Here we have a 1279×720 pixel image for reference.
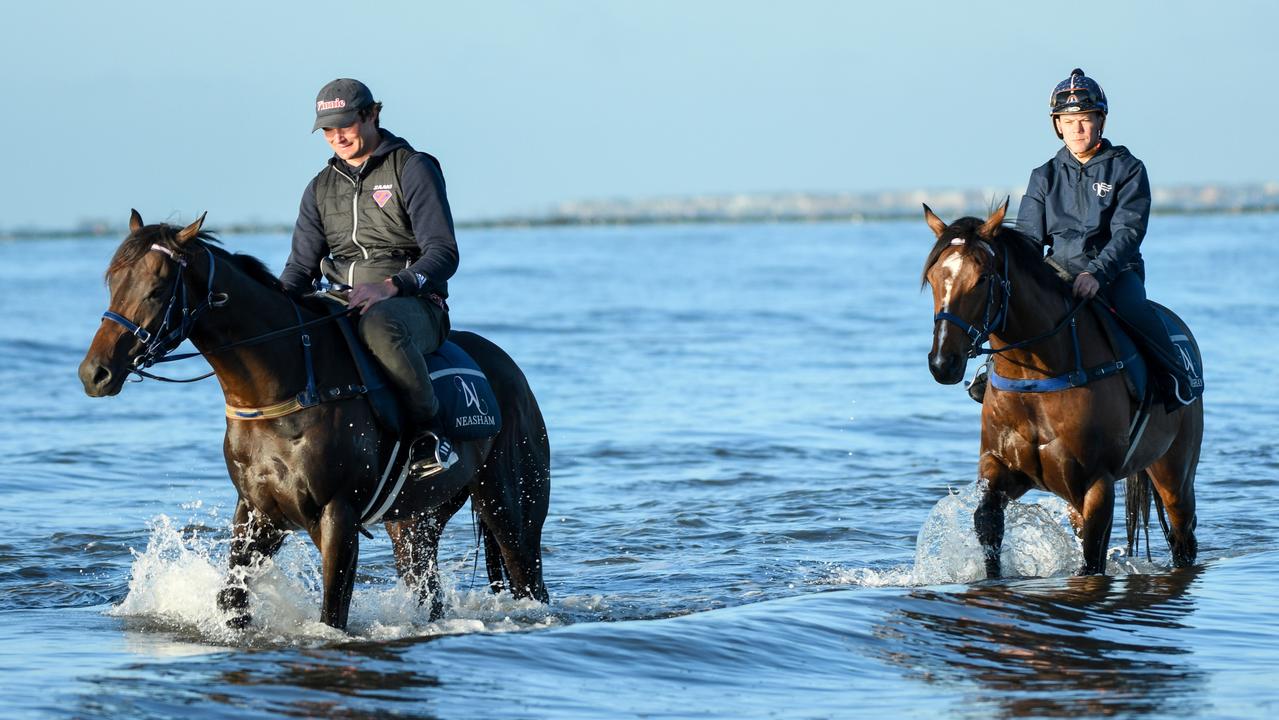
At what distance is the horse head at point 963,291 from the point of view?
7.70 m

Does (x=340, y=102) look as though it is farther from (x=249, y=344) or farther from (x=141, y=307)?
(x=141, y=307)

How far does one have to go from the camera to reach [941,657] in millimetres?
7461

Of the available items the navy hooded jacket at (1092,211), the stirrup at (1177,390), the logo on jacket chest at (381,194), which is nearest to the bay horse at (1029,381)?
the stirrup at (1177,390)

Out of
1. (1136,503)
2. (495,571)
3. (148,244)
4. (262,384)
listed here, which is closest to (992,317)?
(1136,503)

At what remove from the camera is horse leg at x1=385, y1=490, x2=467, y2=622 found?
838 cm

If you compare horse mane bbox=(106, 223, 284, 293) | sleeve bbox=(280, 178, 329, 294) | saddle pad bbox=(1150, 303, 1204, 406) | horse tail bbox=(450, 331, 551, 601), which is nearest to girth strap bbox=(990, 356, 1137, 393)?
saddle pad bbox=(1150, 303, 1204, 406)

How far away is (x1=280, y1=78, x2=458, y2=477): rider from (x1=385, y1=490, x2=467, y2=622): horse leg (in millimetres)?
837

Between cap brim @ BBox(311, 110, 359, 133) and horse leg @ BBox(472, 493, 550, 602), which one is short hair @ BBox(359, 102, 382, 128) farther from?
horse leg @ BBox(472, 493, 550, 602)

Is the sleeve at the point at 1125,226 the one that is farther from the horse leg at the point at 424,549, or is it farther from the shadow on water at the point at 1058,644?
the horse leg at the point at 424,549

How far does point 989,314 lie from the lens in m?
8.00

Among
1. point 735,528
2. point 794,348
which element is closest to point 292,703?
point 735,528

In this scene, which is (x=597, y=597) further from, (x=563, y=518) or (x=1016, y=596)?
(x=563, y=518)

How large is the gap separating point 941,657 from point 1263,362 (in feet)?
64.0

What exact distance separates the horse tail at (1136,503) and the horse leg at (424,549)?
4337 millimetres
